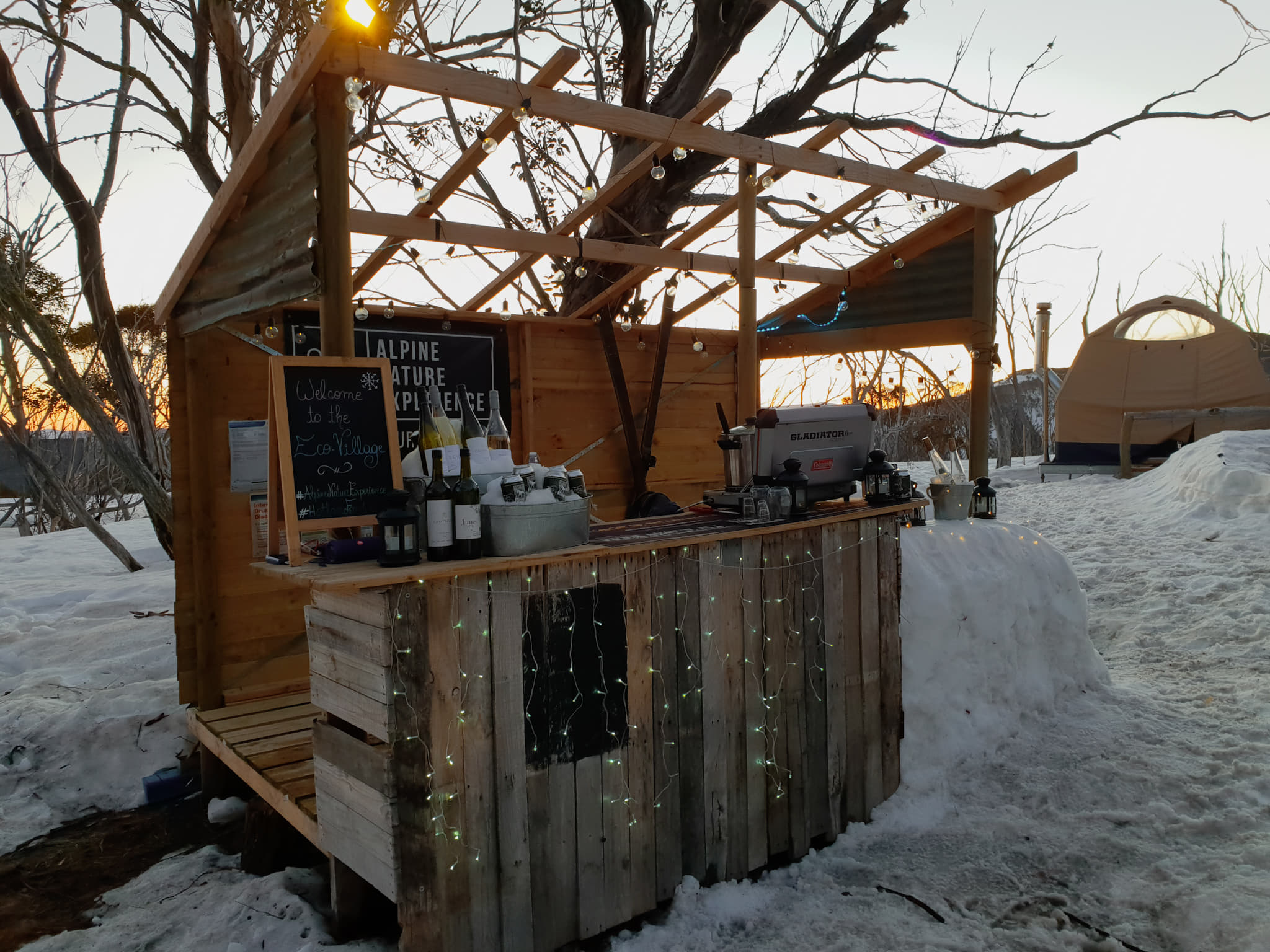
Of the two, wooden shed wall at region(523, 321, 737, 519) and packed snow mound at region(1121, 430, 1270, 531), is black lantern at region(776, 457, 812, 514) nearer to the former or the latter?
wooden shed wall at region(523, 321, 737, 519)

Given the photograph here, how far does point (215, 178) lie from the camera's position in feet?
23.5

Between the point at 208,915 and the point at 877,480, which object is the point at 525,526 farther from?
the point at 877,480

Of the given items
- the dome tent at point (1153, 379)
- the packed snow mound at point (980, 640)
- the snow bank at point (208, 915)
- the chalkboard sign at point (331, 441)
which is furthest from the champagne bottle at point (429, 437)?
the dome tent at point (1153, 379)

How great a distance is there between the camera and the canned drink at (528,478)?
2480 millimetres

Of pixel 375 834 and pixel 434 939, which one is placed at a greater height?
pixel 375 834

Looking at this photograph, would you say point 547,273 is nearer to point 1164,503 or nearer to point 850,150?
point 850,150

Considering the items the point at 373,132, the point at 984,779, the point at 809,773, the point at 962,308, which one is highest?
the point at 373,132

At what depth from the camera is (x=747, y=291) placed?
4754 mm

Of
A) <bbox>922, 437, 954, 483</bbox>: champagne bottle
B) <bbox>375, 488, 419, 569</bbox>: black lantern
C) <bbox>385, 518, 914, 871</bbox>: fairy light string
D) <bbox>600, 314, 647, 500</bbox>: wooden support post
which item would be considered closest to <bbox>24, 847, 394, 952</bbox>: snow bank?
<bbox>385, 518, 914, 871</bbox>: fairy light string

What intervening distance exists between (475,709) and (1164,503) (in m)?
8.90

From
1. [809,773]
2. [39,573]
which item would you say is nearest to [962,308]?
[809,773]

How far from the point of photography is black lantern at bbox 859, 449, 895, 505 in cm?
370

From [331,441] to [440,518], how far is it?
67cm

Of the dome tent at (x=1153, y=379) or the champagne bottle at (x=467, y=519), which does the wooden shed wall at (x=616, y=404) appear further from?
the dome tent at (x=1153, y=379)
